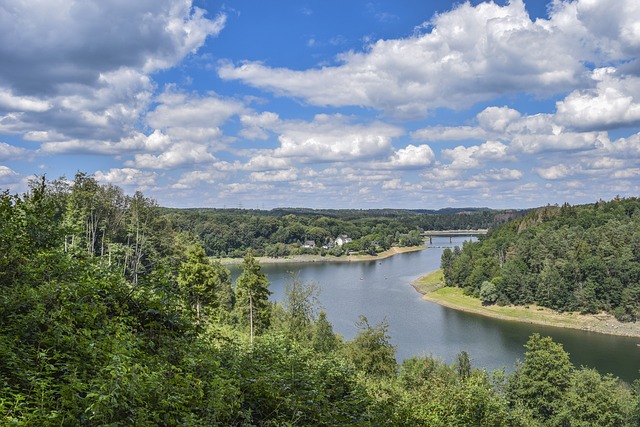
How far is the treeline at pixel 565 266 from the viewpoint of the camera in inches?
2354

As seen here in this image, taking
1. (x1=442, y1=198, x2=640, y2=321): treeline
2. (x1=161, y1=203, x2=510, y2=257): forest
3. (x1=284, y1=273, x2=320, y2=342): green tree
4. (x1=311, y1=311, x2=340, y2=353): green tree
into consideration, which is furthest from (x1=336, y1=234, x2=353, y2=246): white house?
(x1=311, y1=311, x2=340, y2=353): green tree

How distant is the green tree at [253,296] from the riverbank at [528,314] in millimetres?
43418

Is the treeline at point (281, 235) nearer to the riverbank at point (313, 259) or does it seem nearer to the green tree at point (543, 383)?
the riverbank at point (313, 259)

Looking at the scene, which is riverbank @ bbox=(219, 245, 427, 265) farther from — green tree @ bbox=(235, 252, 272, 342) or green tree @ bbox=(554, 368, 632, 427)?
green tree @ bbox=(554, 368, 632, 427)

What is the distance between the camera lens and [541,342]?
2497 centimetres

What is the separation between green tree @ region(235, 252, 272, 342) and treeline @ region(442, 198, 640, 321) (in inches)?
1943

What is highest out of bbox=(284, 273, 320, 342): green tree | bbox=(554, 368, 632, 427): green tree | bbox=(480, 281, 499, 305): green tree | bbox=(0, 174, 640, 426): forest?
bbox=(0, 174, 640, 426): forest

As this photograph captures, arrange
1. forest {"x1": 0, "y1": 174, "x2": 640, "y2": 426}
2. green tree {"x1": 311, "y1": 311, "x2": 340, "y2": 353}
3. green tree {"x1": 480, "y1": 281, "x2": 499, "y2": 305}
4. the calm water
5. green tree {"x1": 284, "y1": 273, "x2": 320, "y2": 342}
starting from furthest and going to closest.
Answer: green tree {"x1": 480, "y1": 281, "x2": 499, "y2": 305}
the calm water
green tree {"x1": 284, "y1": 273, "x2": 320, "y2": 342}
green tree {"x1": 311, "y1": 311, "x2": 340, "y2": 353}
forest {"x1": 0, "y1": 174, "x2": 640, "y2": 426}

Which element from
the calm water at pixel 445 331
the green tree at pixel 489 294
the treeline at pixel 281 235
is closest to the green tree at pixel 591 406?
the calm water at pixel 445 331

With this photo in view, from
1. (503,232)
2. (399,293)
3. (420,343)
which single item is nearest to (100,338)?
(420,343)

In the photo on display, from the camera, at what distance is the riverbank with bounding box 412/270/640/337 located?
5244 cm

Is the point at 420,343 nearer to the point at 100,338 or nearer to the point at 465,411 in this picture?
the point at 465,411

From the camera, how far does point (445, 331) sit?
156 feet

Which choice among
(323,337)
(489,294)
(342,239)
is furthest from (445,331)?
(342,239)
